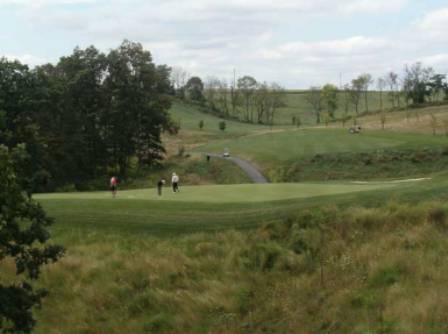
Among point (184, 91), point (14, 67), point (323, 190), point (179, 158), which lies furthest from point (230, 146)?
point (184, 91)

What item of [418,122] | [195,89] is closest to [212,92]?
[195,89]

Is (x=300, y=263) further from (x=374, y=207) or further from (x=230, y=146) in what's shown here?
(x=230, y=146)

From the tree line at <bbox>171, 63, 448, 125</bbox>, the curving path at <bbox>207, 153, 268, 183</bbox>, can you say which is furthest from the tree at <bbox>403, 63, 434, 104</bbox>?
the curving path at <bbox>207, 153, 268, 183</bbox>

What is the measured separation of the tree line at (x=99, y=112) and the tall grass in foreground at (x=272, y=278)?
45.9m

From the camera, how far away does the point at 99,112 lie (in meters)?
72.4

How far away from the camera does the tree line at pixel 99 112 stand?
66.7m

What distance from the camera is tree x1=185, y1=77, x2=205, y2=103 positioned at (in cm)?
18150

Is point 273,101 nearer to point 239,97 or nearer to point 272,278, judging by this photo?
point 239,97

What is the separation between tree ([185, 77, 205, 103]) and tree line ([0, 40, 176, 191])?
10259 cm

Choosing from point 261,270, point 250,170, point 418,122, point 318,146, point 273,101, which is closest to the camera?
point 261,270

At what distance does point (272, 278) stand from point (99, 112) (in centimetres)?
5737

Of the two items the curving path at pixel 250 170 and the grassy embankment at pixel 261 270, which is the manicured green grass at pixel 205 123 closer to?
the curving path at pixel 250 170

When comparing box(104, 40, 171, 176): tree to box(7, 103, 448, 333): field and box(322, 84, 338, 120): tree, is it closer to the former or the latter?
box(7, 103, 448, 333): field

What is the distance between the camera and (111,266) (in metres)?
20.8
